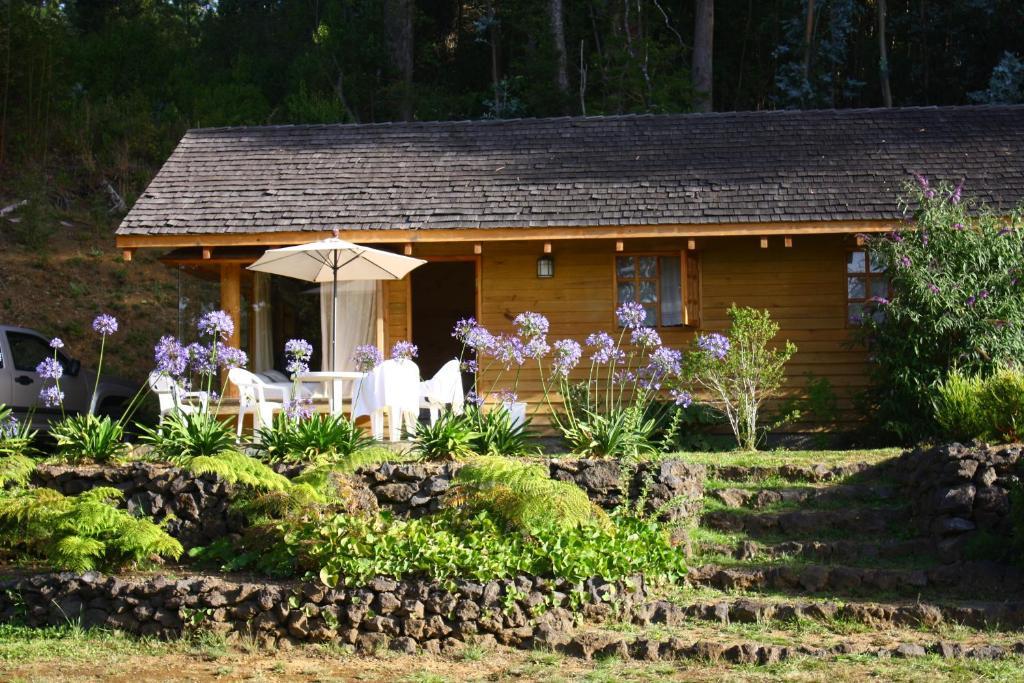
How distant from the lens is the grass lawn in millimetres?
6246

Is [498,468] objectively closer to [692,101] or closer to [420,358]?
[420,358]

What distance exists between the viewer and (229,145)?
1598cm

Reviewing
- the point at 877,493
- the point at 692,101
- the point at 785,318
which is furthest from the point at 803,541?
the point at 692,101

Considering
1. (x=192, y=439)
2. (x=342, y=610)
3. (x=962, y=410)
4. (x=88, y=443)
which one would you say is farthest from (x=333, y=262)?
(x=962, y=410)

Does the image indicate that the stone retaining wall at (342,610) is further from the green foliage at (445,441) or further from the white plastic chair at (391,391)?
the white plastic chair at (391,391)

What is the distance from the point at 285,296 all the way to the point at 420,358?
13.5 ft

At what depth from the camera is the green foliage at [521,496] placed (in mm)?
7734

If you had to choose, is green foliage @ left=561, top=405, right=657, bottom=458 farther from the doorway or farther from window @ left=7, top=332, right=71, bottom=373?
the doorway

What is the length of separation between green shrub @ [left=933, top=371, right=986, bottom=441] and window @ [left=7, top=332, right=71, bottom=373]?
940cm

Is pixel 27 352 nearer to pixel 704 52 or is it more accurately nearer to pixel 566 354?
pixel 566 354

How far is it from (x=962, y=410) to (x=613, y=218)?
481 cm

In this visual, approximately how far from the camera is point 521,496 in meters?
7.82

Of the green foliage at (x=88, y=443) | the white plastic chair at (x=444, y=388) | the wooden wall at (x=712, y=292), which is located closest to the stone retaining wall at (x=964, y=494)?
the white plastic chair at (x=444, y=388)

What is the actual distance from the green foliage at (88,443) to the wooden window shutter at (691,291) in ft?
23.1
